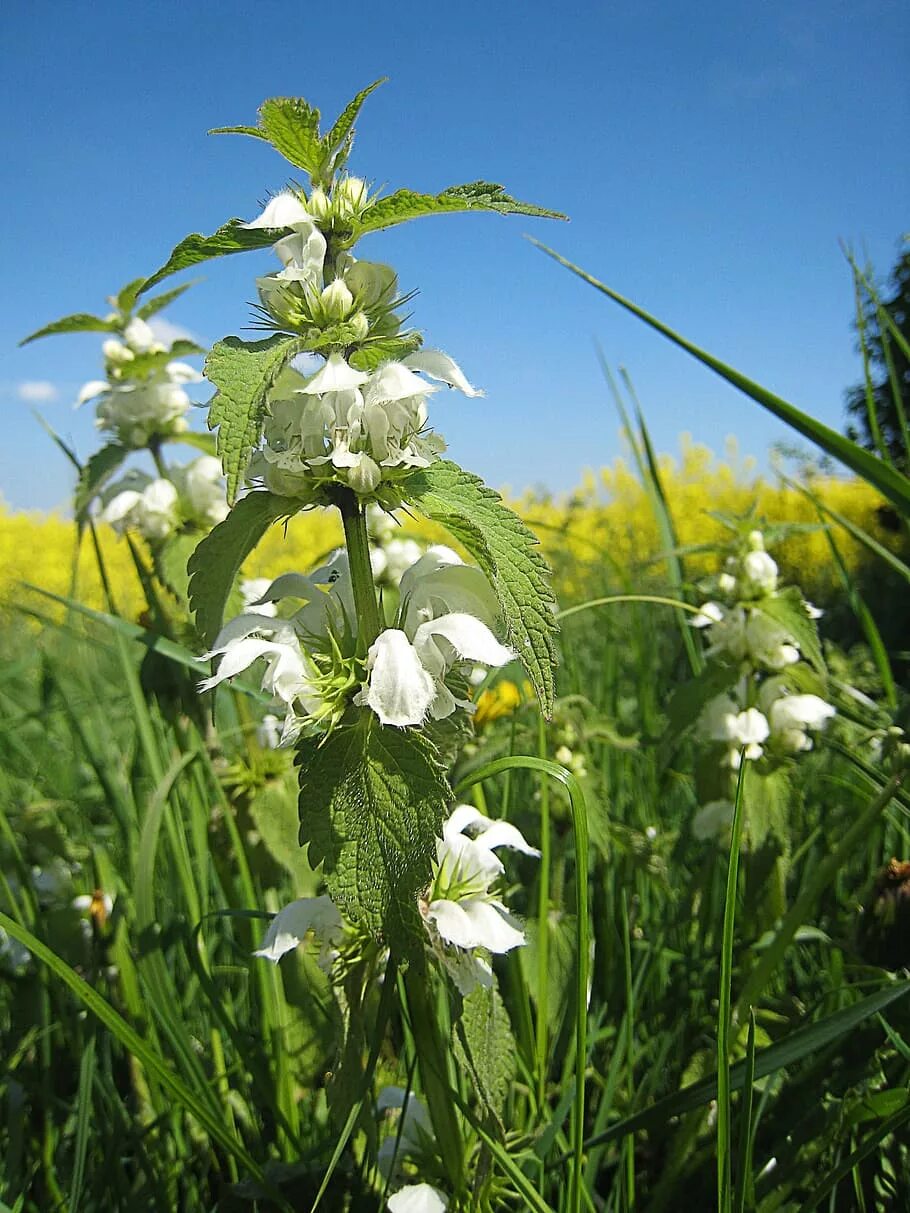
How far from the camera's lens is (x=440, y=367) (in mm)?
630

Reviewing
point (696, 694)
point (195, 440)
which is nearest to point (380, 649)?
point (696, 694)

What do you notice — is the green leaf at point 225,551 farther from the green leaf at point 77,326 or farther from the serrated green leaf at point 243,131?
the green leaf at point 77,326

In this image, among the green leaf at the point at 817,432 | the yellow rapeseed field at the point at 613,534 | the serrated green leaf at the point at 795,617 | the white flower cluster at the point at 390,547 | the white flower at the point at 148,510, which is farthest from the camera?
the yellow rapeseed field at the point at 613,534

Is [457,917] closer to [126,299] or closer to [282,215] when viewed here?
[282,215]

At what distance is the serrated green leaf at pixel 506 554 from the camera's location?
0.54 m

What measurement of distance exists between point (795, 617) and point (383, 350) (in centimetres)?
87

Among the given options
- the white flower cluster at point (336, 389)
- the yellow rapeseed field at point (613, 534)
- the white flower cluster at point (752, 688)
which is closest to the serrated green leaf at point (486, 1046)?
the white flower cluster at point (336, 389)

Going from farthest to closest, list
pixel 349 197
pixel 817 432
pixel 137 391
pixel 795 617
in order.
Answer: pixel 137 391 → pixel 795 617 → pixel 817 432 → pixel 349 197

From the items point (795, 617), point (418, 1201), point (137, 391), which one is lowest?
point (418, 1201)

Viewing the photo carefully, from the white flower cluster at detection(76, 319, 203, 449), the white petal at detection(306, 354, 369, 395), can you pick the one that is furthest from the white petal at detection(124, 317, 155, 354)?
the white petal at detection(306, 354, 369, 395)

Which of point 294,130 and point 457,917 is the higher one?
point 294,130

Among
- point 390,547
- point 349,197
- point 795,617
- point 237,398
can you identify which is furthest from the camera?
point 390,547

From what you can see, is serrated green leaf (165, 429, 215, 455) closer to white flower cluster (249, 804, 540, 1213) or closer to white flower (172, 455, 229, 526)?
white flower (172, 455, 229, 526)

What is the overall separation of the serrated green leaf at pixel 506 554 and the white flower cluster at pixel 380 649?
3 centimetres
